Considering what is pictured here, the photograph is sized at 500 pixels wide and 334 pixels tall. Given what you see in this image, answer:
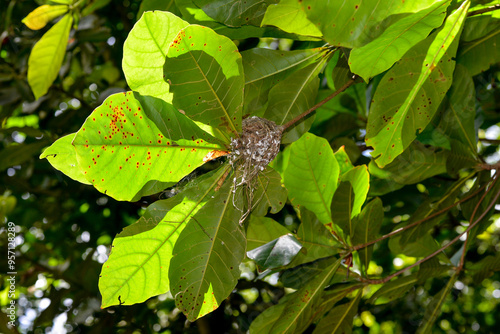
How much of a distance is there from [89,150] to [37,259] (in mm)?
1547

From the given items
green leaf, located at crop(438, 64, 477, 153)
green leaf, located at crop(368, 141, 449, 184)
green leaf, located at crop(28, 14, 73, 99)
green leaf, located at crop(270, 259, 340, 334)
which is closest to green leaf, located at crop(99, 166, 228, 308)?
green leaf, located at crop(270, 259, 340, 334)

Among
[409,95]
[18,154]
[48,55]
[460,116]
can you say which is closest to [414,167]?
[460,116]

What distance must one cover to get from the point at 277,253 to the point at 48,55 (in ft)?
4.09

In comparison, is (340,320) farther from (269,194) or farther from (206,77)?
(206,77)

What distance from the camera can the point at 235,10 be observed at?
2.85 ft

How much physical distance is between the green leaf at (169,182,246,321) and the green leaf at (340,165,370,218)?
1.15 feet

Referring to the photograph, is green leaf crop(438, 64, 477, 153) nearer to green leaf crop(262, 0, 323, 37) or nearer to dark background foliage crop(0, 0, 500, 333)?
dark background foliage crop(0, 0, 500, 333)

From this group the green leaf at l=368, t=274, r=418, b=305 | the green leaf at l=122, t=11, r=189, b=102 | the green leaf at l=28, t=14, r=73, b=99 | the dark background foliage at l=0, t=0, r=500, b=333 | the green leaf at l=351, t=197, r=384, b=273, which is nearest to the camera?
the green leaf at l=122, t=11, r=189, b=102

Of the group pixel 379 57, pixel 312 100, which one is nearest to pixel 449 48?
pixel 379 57

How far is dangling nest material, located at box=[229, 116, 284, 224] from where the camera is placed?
895 millimetres

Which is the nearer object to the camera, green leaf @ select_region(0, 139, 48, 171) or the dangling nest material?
the dangling nest material

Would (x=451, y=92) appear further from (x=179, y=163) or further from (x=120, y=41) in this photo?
(x=120, y=41)

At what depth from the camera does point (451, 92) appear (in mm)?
1222

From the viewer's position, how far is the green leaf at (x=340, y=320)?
1277 mm
